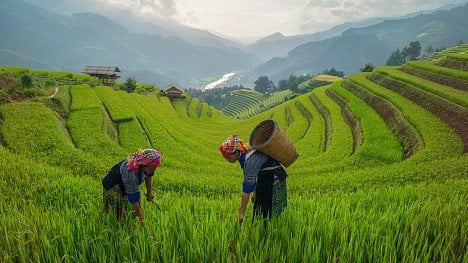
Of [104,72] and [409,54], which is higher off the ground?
[409,54]

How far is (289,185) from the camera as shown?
11367 millimetres

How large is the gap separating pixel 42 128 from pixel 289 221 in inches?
540

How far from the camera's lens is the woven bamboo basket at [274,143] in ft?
14.5

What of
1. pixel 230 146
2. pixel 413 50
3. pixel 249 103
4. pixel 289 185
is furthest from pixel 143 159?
pixel 413 50

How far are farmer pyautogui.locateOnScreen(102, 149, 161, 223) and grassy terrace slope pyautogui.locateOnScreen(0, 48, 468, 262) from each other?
1.12ft

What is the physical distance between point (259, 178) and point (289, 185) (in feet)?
22.8

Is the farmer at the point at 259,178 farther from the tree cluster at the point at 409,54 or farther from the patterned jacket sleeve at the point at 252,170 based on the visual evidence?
the tree cluster at the point at 409,54

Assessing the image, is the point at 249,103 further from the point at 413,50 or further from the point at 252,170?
the point at 252,170

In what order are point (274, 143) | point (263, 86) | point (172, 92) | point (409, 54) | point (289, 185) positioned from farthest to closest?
point (263, 86)
point (409, 54)
point (172, 92)
point (289, 185)
point (274, 143)

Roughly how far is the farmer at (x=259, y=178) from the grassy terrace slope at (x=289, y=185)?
28 centimetres

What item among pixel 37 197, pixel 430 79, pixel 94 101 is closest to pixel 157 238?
pixel 37 197

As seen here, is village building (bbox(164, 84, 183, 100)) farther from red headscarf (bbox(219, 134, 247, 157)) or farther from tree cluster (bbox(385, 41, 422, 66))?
tree cluster (bbox(385, 41, 422, 66))

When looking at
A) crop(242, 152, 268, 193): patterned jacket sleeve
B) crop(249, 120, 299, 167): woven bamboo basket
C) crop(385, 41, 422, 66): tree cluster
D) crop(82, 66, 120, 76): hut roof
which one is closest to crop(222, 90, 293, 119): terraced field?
crop(385, 41, 422, 66): tree cluster

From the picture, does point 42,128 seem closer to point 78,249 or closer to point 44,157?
point 44,157
